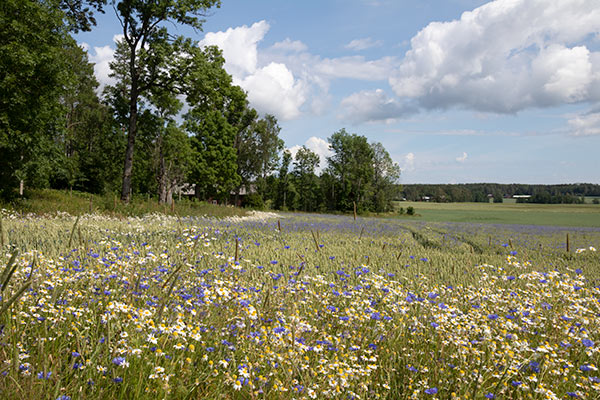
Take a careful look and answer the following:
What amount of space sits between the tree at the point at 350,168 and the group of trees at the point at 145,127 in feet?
0.63

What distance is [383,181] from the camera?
232 ft

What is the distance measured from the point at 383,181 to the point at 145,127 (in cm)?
5359

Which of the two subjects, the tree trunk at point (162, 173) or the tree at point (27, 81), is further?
the tree trunk at point (162, 173)

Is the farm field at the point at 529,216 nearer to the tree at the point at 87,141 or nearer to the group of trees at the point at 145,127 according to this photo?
the group of trees at the point at 145,127

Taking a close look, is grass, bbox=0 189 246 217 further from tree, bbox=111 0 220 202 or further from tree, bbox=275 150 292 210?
tree, bbox=275 150 292 210

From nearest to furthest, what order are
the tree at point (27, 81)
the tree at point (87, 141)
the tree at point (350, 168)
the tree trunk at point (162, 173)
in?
1. the tree at point (27, 81)
2. the tree trunk at point (162, 173)
3. the tree at point (87, 141)
4. the tree at point (350, 168)

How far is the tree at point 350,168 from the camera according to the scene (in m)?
64.2

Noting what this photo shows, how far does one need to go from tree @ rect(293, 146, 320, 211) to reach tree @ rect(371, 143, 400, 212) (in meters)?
11.7

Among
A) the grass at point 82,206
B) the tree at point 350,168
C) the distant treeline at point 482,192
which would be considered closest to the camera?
the grass at point 82,206

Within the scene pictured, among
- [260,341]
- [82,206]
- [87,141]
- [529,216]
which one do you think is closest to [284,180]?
[87,141]

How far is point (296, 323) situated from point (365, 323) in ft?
3.39

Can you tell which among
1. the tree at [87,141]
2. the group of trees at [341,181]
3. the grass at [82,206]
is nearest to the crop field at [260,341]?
the grass at [82,206]

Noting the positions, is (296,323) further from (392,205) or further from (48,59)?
(392,205)

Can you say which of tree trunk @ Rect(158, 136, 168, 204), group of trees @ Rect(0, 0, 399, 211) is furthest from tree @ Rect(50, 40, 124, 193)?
tree trunk @ Rect(158, 136, 168, 204)
